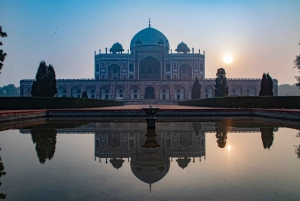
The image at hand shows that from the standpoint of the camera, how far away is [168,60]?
50125mm

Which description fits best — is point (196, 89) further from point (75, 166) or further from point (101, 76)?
point (75, 166)

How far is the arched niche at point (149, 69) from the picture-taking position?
5153 centimetres

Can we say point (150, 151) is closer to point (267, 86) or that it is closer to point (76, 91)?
point (267, 86)

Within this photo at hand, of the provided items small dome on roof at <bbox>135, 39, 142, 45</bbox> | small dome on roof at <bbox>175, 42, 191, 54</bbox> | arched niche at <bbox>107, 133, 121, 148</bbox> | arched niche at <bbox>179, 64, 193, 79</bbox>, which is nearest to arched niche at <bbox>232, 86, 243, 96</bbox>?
arched niche at <bbox>179, 64, 193, 79</bbox>

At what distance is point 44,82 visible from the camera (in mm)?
21016

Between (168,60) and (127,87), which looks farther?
(168,60)

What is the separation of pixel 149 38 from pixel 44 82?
32.4 metres

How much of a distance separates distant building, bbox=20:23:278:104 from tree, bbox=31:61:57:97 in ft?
65.7

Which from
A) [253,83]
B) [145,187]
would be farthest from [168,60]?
[145,187]

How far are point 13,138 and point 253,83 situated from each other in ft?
141

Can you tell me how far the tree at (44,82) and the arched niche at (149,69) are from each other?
30.4 metres

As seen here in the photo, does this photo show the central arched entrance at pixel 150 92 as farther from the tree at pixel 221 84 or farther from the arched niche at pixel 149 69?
the tree at pixel 221 84

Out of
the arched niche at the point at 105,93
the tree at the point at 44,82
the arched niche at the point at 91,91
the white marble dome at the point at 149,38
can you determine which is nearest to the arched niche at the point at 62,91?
the arched niche at the point at 91,91

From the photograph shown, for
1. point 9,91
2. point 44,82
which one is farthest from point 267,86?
point 9,91
